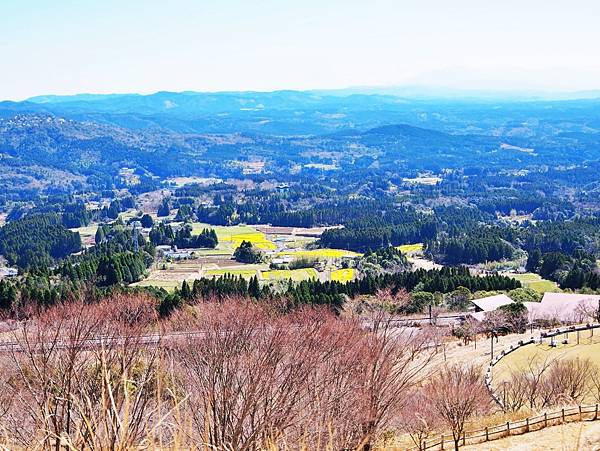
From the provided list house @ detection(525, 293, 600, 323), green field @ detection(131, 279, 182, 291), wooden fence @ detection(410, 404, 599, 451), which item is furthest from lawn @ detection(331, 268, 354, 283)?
wooden fence @ detection(410, 404, 599, 451)

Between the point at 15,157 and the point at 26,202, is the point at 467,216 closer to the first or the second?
the point at 26,202

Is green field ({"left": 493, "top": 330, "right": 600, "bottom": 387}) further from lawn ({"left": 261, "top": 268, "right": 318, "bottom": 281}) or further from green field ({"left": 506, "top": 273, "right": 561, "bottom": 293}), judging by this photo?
lawn ({"left": 261, "top": 268, "right": 318, "bottom": 281})

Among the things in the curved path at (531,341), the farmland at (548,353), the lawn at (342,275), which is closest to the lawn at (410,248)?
the lawn at (342,275)

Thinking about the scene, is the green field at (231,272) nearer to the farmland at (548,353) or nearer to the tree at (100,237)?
the tree at (100,237)

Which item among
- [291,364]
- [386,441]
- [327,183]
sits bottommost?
A: [327,183]

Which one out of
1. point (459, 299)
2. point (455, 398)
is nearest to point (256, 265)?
point (459, 299)

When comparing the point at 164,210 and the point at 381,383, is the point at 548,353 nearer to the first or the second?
the point at 381,383

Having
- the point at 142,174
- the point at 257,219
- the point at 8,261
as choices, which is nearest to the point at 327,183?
the point at 257,219
